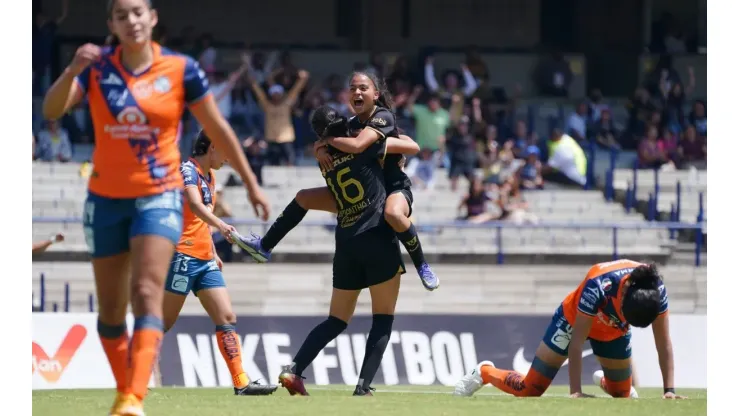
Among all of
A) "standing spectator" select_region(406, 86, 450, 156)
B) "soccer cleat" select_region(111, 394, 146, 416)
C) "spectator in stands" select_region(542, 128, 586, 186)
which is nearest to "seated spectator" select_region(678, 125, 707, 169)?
"spectator in stands" select_region(542, 128, 586, 186)

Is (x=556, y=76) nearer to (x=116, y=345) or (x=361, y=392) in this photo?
(x=361, y=392)

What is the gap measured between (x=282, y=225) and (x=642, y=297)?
267 cm

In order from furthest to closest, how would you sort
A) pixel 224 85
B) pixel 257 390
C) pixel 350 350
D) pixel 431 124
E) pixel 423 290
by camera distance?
pixel 224 85 → pixel 431 124 → pixel 423 290 → pixel 350 350 → pixel 257 390

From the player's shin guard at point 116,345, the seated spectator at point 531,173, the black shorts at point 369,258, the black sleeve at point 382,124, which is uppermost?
the black sleeve at point 382,124

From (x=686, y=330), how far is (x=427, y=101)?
9598 mm

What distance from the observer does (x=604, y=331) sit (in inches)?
410

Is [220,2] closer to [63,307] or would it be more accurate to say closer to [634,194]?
[634,194]

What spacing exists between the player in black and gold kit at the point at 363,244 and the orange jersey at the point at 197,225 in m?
1.04

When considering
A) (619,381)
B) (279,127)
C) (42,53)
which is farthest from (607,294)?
(42,53)

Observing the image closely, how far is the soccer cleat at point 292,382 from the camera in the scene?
9.91 metres

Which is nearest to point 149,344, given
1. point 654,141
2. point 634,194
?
point 634,194

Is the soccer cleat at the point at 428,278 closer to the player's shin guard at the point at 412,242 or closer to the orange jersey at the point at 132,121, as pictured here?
the player's shin guard at the point at 412,242

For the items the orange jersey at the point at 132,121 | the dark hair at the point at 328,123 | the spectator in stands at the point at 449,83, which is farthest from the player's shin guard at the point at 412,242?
the spectator in stands at the point at 449,83

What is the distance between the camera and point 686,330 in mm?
16141
